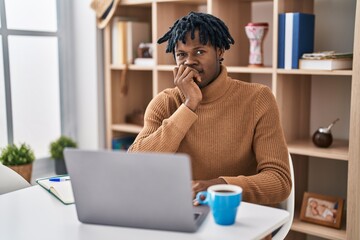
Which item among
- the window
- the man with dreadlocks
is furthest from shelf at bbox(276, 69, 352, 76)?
the window

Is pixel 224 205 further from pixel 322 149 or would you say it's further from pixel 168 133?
pixel 322 149

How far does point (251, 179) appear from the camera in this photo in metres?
1.50

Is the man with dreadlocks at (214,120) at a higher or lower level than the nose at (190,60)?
lower

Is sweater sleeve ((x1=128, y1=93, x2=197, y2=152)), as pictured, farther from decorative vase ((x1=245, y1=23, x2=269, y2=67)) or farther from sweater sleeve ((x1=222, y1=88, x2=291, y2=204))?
decorative vase ((x1=245, y1=23, x2=269, y2=67))

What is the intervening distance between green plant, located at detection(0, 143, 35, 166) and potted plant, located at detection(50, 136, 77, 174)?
26 cm

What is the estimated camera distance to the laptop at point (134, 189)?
3.42 ft

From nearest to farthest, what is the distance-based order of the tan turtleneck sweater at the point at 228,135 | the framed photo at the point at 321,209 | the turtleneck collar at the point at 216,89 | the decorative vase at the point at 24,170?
the tan turtleneck sweater at the point at 228,135, the turtleneck collar at the point at 216,89, the framed photo at the point at 321,209, the decorative vase at the point at 24,170

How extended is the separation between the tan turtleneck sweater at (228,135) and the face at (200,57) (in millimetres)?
32

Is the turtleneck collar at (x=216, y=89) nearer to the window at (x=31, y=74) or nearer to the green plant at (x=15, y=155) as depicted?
the green plant at (x=15, y=155)

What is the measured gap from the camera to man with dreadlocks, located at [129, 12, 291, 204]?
1634 millimetres

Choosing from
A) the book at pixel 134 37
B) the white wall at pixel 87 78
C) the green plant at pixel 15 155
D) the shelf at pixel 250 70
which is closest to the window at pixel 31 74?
the white wall at pixel 87 78

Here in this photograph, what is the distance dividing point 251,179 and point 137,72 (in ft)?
6.26

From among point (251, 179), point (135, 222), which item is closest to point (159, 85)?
point (251, 179)

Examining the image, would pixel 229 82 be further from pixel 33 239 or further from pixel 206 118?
pixel 33 239
